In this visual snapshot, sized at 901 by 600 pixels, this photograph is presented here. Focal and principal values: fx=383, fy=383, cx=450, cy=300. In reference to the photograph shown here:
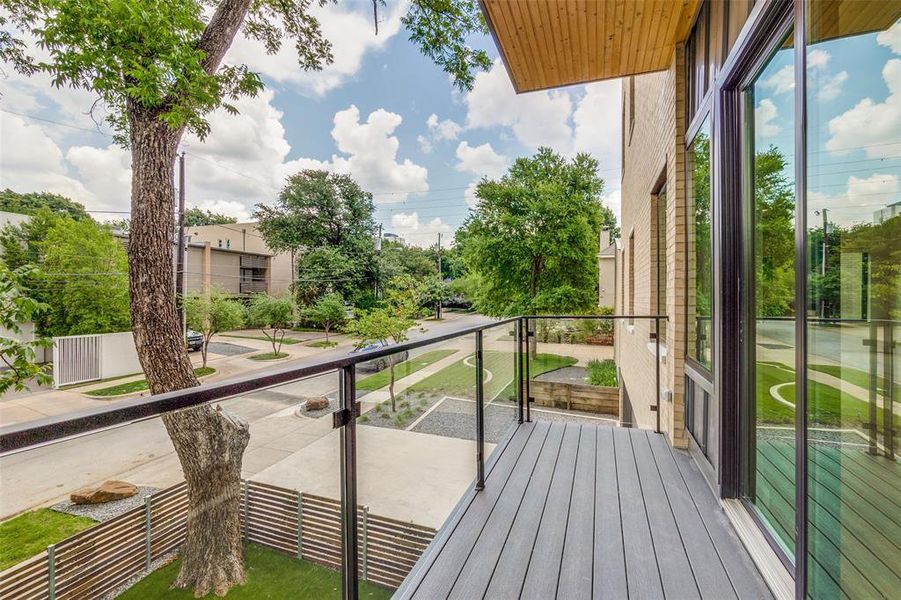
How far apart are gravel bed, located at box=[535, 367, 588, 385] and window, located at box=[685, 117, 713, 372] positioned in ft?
7.98

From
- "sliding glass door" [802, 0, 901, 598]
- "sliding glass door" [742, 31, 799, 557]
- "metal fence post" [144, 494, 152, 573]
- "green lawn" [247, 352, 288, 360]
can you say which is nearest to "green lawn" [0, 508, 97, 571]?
"metal fence post" [144, 494, 152, 573]

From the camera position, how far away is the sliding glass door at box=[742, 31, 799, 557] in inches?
58.6

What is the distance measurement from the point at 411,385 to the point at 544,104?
1333 cm

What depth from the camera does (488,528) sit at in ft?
6.37

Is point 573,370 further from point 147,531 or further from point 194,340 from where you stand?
point 194,340

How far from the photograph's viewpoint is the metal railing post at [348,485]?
3.97 feet

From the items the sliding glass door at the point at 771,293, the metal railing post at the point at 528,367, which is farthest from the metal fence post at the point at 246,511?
the metal railing post at the point at 528,367

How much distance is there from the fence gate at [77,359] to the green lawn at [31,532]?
14.9 m

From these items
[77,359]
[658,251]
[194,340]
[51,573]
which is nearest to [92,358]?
[77,359]

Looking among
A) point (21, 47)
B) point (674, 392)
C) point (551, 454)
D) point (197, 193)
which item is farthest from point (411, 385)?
point (197, 193)

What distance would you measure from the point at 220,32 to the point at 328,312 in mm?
15563

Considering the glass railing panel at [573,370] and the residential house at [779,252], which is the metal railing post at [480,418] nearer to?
the residential house at [779,252]

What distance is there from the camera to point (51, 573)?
2.22 feet

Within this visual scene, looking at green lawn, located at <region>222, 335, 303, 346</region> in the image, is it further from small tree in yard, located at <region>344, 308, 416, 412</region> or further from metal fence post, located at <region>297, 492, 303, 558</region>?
metal fence post, located at <region>297, 492, 303, 558</region>
